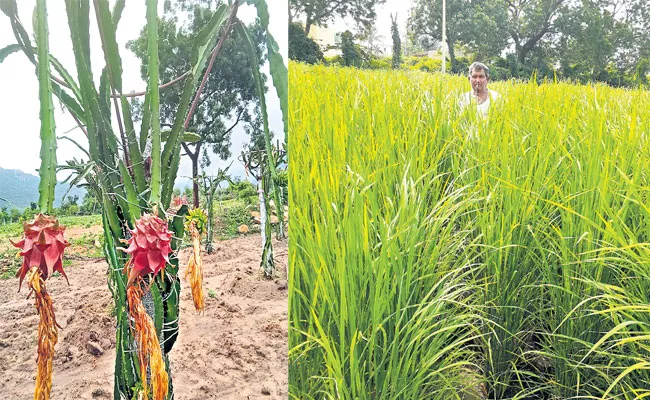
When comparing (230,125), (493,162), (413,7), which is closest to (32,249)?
(230,125)

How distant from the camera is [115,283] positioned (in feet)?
2.87

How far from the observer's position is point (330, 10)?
4.56 feet

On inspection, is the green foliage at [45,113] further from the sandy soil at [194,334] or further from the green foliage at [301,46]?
the green foliage at [301,46]

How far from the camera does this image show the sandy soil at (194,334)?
0.84 metres

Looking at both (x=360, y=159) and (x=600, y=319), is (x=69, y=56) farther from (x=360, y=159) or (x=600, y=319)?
(x=600, y=319)

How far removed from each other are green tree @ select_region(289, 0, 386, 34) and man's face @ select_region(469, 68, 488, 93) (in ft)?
2.35

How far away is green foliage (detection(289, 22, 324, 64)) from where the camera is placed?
137cm

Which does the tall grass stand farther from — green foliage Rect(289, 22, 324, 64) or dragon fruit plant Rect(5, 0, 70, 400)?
dragon fruit plant Rect(5, 0, 70, 400)

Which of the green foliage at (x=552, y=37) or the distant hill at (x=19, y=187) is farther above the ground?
the green foliage at (x=552, y=37)

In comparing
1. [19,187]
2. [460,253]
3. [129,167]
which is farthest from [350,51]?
[19,187]

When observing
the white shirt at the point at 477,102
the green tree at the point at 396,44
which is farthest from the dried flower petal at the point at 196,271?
the white shirt at the point at 477,102

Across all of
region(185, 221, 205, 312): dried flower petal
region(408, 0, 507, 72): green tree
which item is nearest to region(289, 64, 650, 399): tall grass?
region(185, 221, 205, 312): dried flower petal

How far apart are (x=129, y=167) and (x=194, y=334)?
12.3 inches

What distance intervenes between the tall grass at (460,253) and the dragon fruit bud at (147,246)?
235 mm
